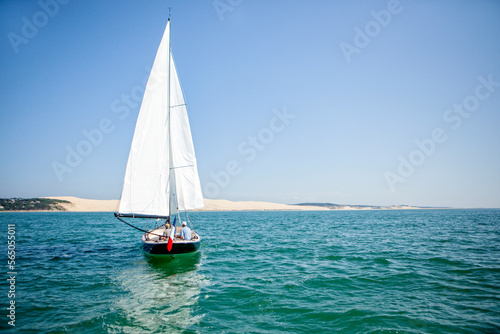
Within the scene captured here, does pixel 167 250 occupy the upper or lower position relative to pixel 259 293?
upper

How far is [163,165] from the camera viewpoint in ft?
61.7

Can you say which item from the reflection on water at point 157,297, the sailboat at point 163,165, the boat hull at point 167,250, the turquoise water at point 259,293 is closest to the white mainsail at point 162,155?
the sailboat at point 163,165

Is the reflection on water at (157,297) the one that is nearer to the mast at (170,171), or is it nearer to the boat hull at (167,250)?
the boat hull at (167,250)

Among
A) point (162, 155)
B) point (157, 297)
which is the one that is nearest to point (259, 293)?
point (157, 297)

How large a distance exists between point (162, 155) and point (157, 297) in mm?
10483

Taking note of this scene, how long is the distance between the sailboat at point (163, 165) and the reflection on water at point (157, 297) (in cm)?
165

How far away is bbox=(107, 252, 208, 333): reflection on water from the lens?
8477mm

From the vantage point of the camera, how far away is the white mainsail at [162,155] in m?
17.8

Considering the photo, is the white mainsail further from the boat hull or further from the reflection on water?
the reflection on water

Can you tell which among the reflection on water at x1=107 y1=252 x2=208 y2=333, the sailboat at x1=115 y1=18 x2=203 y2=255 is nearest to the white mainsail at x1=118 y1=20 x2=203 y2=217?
the sailboat at x1=115 y1=18 x2=203 y2=255

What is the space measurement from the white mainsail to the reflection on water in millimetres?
4144

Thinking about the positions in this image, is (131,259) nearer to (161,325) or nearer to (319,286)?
(161,325)

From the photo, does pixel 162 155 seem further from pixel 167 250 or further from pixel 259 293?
pixel 259 293

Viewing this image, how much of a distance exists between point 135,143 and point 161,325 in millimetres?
12545
